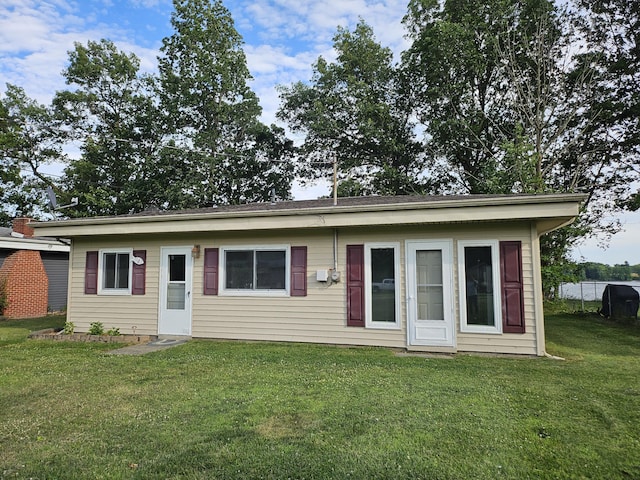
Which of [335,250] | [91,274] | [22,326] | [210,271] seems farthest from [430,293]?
[22,326]

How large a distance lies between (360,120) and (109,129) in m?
13.9

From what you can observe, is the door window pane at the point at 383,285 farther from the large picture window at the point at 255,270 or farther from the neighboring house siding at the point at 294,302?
the large picture window at the point at 255,270

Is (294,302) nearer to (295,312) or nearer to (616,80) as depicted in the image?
(295,312)

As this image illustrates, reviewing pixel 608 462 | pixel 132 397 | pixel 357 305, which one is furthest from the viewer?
pixel 357 305

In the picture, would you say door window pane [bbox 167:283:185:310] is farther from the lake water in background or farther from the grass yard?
the lake water in background

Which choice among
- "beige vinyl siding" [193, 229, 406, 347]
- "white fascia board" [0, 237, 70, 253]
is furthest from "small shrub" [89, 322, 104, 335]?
"white fascia board" [0, 237, 70, 253]

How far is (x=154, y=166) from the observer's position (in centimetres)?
2108

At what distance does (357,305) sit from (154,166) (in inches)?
685

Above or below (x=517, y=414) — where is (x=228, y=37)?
above

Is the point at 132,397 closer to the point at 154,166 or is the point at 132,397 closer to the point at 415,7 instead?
the point at 154,166

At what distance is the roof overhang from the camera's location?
6.07 meters

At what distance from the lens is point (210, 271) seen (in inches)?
316

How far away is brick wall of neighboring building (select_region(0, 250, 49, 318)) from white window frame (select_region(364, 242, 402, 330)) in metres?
11.4

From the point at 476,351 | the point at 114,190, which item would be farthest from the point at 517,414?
the point at 114,190
